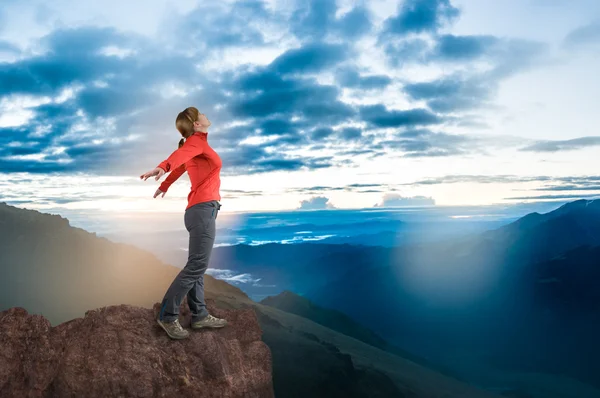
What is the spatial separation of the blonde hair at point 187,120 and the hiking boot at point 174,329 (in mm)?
3479

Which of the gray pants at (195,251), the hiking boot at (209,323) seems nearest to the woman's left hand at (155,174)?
the gray pants at (195,251)

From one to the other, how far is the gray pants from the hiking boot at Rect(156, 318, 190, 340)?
0.09 meters

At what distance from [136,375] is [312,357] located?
27.7 ft

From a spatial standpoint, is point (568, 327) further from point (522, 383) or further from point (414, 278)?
point (414, 278)

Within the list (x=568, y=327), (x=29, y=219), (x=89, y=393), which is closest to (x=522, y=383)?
(x=568, y=327)

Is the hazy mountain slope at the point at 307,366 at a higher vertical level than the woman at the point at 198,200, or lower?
lower

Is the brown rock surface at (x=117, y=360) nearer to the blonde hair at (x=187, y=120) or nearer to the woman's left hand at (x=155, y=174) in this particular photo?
the woman's left hand at (x=155, y=174)

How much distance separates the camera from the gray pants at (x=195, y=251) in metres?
7.54

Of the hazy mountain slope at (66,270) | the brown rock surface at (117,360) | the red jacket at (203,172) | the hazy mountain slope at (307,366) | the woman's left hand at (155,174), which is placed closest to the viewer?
the woman's left hand at (155,174)

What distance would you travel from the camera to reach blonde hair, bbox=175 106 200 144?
751cm

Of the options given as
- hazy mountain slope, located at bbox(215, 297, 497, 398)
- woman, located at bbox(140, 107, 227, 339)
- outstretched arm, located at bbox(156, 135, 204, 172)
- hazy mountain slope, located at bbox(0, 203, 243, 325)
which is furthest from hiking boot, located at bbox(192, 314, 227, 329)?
hazy mountain slope, located at bbox(0, 203, 243, 325)

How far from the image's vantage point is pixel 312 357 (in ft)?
48.8

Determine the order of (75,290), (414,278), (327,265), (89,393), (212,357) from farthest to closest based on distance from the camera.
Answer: (327,265)
(414,278)
(75,290)
(212,357)
(89,393)

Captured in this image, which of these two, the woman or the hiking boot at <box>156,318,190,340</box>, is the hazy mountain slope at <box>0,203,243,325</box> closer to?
the hiking boot at <box>156,318,190,340</box>
